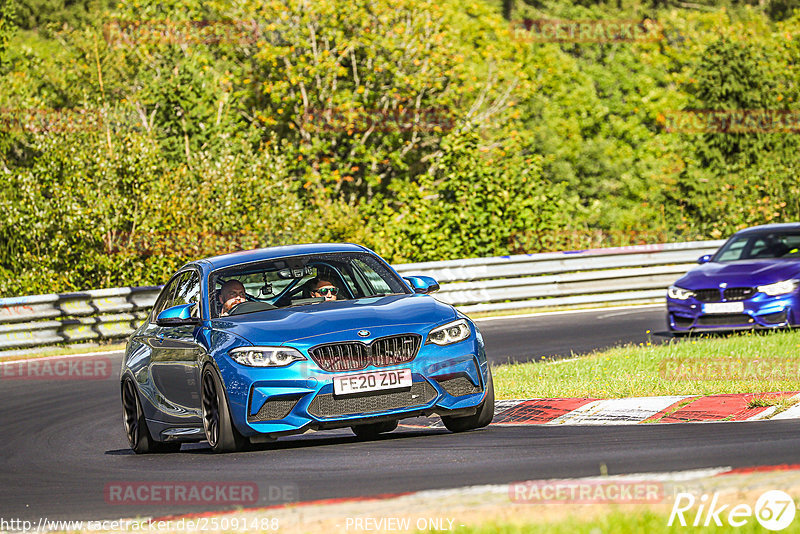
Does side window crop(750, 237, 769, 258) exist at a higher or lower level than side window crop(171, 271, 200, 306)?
lower

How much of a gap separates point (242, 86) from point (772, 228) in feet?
80.3

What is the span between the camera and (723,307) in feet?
52.6

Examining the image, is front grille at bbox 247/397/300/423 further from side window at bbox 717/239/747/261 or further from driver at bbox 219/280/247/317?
side window at bbox 717/239/747/261

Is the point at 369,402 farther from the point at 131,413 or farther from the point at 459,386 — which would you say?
the point at 131,413

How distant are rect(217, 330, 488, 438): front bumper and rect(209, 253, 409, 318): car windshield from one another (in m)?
1.08

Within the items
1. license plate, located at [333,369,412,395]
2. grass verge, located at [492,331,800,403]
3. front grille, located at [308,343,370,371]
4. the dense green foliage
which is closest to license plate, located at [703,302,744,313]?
grass verge, located at [492,331,800,403]

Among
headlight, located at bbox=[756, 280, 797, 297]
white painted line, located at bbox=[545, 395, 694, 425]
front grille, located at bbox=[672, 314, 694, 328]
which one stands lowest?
front grille, located at bbox=[672, 314, 694, 328]

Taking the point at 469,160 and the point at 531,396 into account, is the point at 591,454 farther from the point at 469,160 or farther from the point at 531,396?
the point at 469,160

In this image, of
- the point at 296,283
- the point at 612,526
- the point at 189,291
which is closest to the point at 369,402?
the point at 296,283

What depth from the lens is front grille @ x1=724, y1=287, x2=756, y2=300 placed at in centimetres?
1593

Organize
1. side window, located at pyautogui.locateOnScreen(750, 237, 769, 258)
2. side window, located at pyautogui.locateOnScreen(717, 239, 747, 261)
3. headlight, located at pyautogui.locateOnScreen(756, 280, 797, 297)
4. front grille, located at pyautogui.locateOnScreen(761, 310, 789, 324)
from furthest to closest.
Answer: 1. side window, located at pyautogui.locateOnScreen(717, 239, 747, 261)
2. side window, located at pyautogui.locateOnScreen(750, 237, 769, 258)
3. headlight, located at pyautogui.locateOnScreen(756, 280, 797, 297)
4. front grille, located at pyautogui.locateOnScreen(761, 310, 789, 324)

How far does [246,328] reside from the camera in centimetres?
866

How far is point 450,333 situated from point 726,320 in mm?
8179

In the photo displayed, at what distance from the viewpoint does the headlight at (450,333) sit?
8.58 metres
